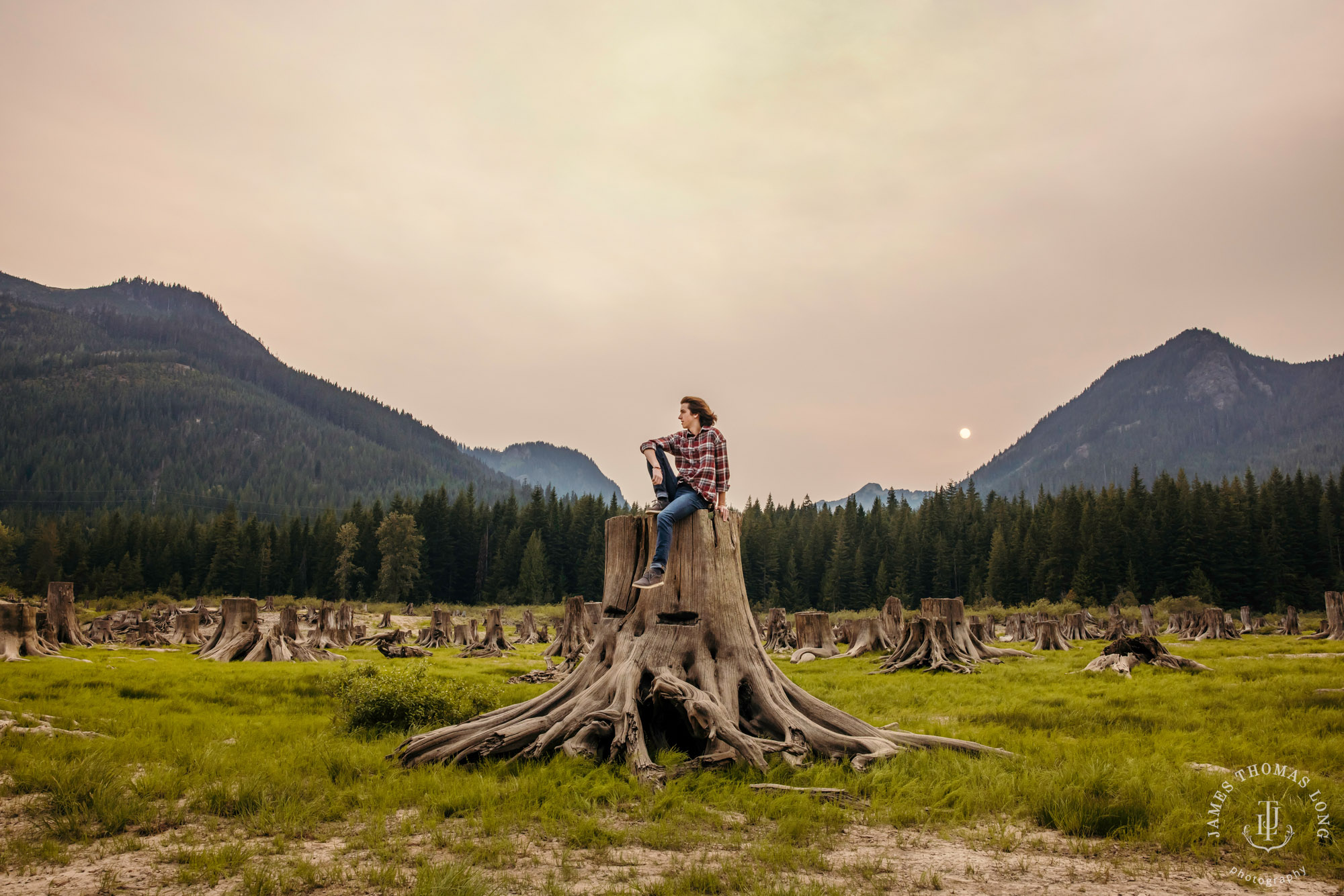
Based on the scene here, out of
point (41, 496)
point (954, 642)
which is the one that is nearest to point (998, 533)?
point (954, 642)

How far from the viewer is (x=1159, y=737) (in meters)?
8.42

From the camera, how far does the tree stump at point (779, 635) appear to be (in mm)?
26906

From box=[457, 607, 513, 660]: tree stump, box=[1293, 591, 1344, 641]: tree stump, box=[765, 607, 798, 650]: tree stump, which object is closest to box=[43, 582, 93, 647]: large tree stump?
box=[457, 607, 513, 660]: tree stump

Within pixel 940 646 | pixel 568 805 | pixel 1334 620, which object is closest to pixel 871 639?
pixel 940 646

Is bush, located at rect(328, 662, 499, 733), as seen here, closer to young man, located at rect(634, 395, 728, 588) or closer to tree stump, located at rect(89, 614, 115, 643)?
young man, located at rect(634, 395, 728, 588)

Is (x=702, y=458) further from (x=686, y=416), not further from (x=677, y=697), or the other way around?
(x=677, y=697)

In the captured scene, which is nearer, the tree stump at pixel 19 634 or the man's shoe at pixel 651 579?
the man's shoe at pixel 651 579

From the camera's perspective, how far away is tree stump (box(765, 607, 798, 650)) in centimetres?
2691

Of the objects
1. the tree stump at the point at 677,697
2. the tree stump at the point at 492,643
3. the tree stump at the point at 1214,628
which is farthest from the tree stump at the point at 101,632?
the tree stump at the point at 1214,628

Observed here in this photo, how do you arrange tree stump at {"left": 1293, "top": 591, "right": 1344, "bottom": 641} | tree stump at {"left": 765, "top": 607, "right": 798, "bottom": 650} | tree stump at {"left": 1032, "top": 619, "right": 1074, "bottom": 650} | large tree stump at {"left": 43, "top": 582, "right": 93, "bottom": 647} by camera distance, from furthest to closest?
tree stump at {"left": 765, "top": 607, "right": 798, "bottom": 650} < tree stump at {"left": 1032, "top": 619, "right": 1074, "bottom": 650} < tree stump at {"left": 1293, "top": 591, "right": 1344, "bottom": 641} < large tree stump at {"left": 43, "top": 582, "right": 93, "bottom": 647}

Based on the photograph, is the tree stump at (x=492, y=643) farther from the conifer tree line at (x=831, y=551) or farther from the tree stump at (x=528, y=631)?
the conifer tree line at (x=831, y=551)

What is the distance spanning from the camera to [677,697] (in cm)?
709

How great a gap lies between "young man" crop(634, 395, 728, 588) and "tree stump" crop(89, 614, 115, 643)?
1080 inches

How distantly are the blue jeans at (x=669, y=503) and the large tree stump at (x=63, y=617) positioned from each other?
74.2 ft
